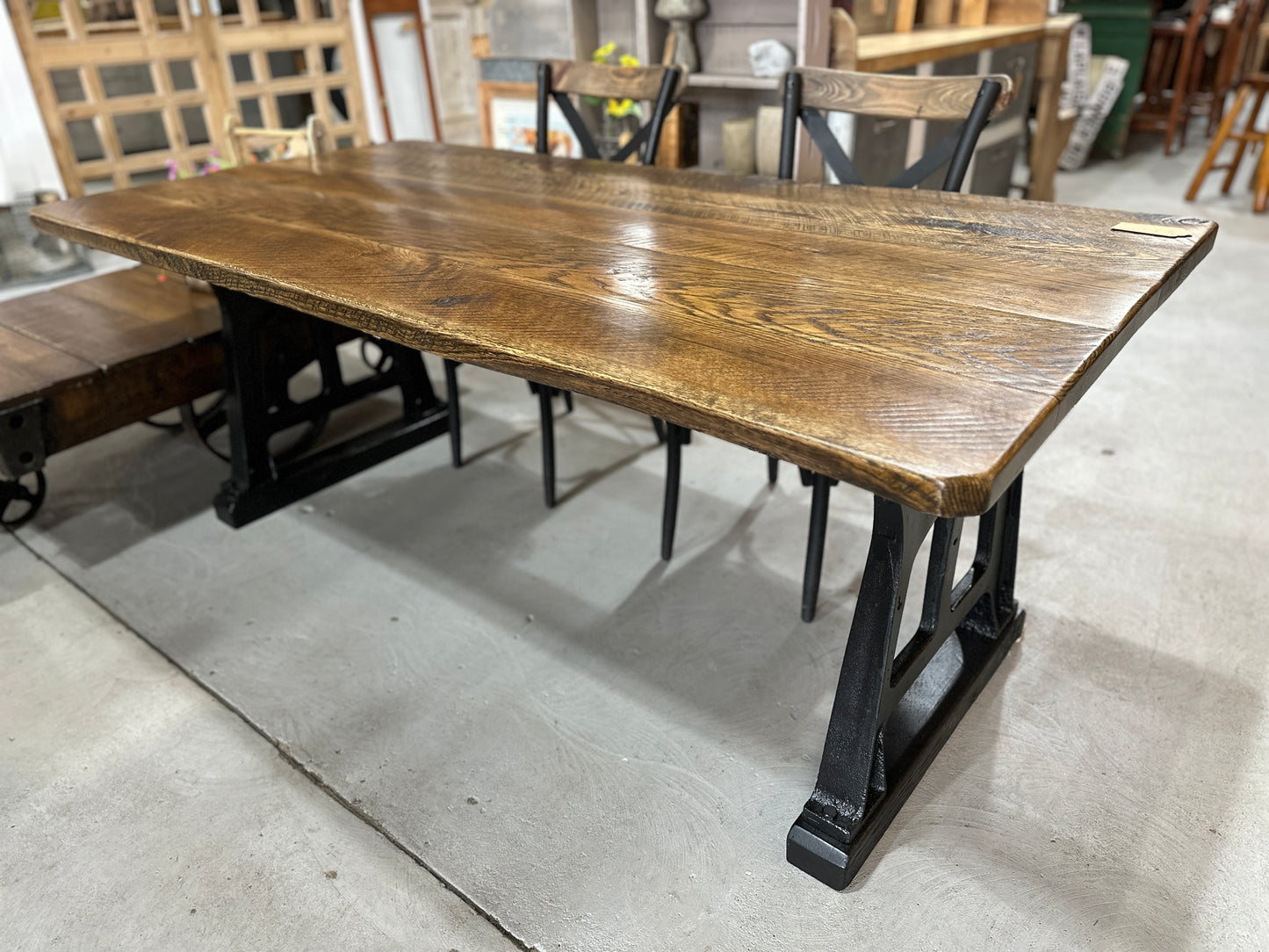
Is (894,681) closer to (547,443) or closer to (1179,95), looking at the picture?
(547,443)

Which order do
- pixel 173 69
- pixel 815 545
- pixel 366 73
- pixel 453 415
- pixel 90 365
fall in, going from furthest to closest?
1. pixel 366 73
2. pixel 173 69
3. pixel 453 415
4. pixel 90 365
5. pixel 815 545

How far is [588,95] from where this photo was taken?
229 cm

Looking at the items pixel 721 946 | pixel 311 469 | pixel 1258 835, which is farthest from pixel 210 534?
pixel 1258 835

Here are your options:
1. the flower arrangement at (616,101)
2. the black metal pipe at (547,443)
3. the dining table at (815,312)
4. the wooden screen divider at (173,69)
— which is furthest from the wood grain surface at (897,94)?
the wooden screen divider at (173,69)

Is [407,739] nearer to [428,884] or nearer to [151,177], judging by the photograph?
[428,884]

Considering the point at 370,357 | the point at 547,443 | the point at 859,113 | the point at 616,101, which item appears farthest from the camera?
the point at 370,357

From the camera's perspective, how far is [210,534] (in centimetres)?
224

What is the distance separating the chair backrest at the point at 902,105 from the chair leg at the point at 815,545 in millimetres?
642

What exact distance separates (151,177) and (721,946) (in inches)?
212

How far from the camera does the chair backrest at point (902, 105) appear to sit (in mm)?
1731

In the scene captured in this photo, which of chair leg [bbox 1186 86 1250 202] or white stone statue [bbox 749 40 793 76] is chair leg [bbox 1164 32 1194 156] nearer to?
chair leg [bbox 1186 86 1250 202]

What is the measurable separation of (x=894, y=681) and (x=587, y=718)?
1.94 ft

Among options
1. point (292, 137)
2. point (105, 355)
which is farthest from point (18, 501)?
point (292, 137)

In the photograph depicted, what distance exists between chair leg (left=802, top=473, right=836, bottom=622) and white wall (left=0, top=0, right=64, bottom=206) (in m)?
4.17
